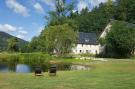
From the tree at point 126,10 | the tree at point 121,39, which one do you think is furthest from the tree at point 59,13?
the tree at point 126,10

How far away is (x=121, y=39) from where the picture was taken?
77562 mm

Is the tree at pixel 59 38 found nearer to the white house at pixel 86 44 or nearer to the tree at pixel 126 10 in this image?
the white house at pixel 86 44

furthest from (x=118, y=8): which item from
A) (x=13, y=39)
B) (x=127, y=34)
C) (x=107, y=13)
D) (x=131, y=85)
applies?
(x=131, y=85)

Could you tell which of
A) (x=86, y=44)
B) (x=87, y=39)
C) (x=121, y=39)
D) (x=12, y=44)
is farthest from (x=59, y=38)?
(x=12, y=44)

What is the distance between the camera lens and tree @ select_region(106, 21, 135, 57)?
78.4m

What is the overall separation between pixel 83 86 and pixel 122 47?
6003cm

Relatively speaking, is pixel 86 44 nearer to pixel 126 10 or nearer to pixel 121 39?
pixel 121 39

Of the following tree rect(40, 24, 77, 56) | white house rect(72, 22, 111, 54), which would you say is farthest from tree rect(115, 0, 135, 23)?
tree rect(40, 24, 77, 56)

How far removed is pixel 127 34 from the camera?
79.5 meters

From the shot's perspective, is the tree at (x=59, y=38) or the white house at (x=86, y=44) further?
the white house at (x=86, y=44)

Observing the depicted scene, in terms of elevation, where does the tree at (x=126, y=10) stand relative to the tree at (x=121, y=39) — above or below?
above

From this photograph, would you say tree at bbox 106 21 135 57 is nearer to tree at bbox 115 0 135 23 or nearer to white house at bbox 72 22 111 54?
white house at bbox 72 22 111 54

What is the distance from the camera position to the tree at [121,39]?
78438 mm

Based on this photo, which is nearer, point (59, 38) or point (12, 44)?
point (59, 38)
